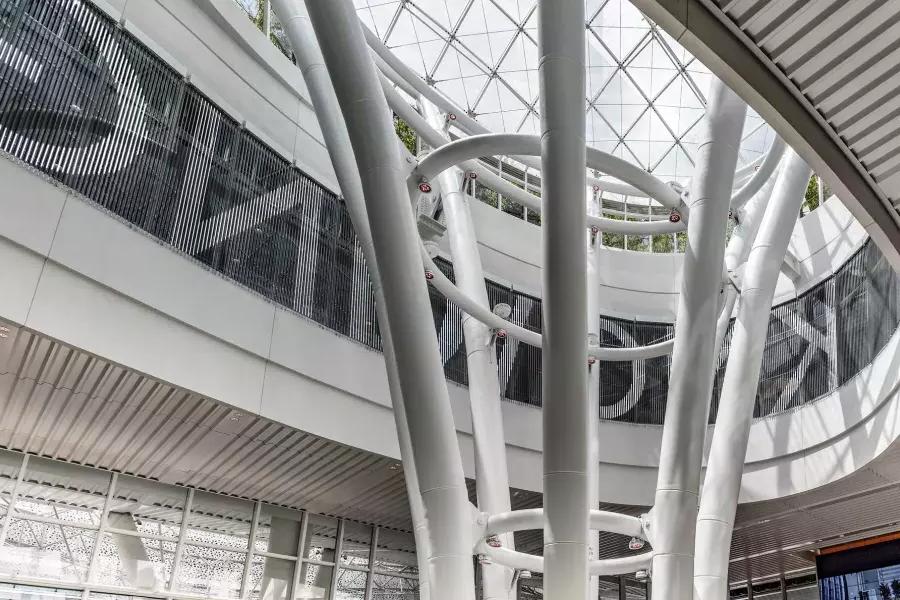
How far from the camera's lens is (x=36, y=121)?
48.7 ft

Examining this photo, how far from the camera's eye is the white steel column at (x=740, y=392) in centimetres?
1409

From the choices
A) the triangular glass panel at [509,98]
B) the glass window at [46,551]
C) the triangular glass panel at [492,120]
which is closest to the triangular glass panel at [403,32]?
the triangular glass panel at [509,98]

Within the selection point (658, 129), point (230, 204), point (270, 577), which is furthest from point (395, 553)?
point (658, 129)

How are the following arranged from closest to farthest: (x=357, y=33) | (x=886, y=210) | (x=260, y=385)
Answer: (x=886, y=210)
(x=357, y=33)
(x=260, y=385)

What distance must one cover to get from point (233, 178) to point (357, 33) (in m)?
8.64

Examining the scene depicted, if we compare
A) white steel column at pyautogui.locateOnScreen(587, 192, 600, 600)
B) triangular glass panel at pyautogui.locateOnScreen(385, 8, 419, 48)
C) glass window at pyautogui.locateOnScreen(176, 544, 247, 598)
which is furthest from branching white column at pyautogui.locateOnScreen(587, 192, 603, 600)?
glass window at pyautogui.locateOnScreen(176, 544, 247, 598)

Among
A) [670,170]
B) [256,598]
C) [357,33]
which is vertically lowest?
[256,598]

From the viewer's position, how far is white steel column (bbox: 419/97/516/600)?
678 inches

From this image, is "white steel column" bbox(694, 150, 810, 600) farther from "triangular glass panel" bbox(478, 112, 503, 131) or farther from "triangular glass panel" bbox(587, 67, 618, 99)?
"triangular glass panel" bbox(478, 112, 503, 131)

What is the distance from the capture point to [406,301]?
37.7ft

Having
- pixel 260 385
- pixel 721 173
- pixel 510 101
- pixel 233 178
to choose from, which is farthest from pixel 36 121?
pixel 510 101

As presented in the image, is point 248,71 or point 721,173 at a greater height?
point 248,71

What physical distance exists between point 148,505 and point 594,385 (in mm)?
11938

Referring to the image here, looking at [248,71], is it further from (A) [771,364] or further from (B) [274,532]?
(A) [771,364]
